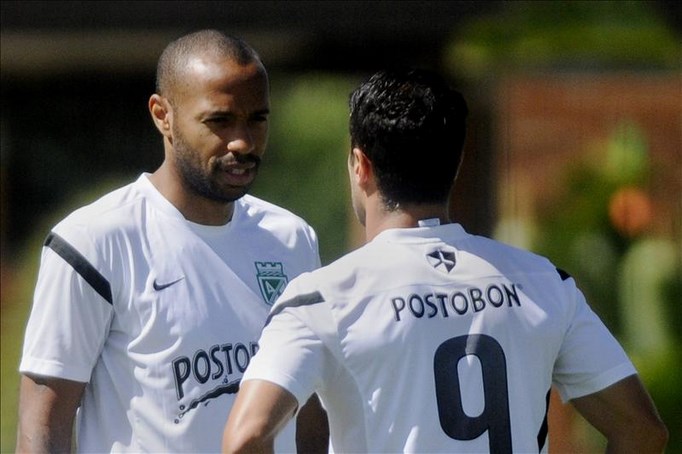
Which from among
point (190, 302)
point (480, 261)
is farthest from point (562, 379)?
point (190, 302)

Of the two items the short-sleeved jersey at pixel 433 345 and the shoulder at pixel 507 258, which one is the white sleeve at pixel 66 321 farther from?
the shoulder at pixel 507 258

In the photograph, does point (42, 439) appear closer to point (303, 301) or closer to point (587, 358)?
point (303, 301)

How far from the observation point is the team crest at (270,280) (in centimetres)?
284

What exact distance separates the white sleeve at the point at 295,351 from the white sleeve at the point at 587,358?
17.1 inches

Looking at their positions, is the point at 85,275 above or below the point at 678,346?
above

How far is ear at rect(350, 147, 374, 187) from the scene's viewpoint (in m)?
2.18

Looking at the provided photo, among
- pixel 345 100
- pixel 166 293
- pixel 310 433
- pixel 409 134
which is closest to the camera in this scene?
pixel 409 134

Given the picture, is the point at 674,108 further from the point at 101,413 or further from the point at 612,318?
the point at 101,413

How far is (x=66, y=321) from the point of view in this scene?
8.58 feet

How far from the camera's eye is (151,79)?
5371mm

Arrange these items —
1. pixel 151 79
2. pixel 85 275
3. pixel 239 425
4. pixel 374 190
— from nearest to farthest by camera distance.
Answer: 1. pixel 239 425
2. pixel 374 190
3. pixel 85 275
4. pixel 151 79

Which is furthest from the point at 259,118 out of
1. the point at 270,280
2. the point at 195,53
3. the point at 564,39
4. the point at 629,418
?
the point at 564,39

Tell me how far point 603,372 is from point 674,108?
3477mm

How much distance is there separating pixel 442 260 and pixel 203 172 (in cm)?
77
